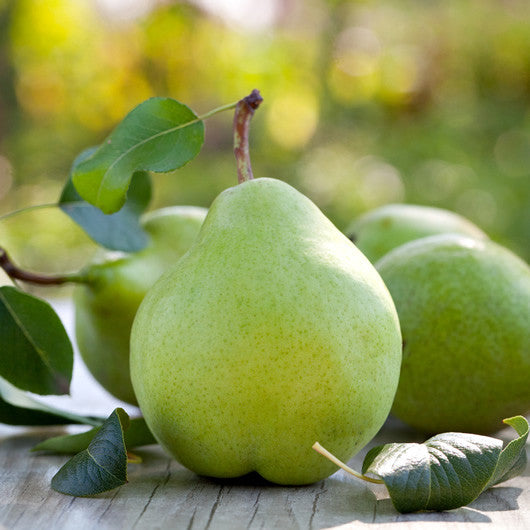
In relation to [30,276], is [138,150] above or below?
above

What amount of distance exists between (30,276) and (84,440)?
29cm

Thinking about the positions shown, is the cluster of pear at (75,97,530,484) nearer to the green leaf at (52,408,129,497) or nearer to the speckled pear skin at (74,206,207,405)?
the green leaf at (52,408,129,497)

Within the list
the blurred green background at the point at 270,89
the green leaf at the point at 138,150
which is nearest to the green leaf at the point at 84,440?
the green leaf at the point at 138,150

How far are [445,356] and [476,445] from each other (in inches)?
11.5

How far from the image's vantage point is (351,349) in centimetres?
89

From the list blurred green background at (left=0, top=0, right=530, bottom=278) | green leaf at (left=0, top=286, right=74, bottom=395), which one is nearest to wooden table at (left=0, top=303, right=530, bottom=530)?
green leaf at (left=0, top=286, right=74, bottom=395)

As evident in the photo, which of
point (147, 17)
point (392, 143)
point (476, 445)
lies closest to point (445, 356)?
point (476, 445)

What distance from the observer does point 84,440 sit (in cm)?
108

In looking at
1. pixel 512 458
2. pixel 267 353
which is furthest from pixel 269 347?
pixel 512 458

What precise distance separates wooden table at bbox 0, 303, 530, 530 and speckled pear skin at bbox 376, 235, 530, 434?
0.14 metres

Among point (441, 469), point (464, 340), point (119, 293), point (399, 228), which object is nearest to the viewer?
point (441, 469)

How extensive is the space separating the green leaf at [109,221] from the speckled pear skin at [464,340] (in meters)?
0.41

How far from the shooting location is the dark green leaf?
0.88m

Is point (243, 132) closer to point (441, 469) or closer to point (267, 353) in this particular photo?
point (267, 353)
